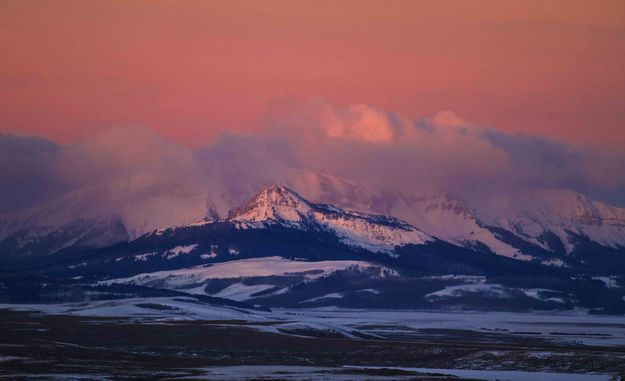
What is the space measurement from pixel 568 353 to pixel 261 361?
33294 mm

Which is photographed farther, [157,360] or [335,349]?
[335,349]

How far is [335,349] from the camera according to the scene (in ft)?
635

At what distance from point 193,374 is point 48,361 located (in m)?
18.1

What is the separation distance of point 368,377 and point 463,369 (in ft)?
76.0

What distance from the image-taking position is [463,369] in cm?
16788

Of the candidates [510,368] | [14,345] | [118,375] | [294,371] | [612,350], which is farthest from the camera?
[612,350]

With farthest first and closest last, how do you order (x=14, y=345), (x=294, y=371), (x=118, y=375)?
(x=14, y=345), (x=294, y=371), (x=118, y=375)

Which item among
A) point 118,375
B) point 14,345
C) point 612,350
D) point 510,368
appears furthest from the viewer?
point 612,350

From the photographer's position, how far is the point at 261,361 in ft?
577

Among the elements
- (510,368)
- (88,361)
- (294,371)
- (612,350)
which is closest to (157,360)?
(88,361)

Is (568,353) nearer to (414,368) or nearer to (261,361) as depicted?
(414,368)

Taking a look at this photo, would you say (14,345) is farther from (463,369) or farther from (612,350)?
(612,350)

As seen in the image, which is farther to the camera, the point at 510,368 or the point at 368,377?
the point at 510,368

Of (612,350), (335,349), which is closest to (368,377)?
(335,349)
